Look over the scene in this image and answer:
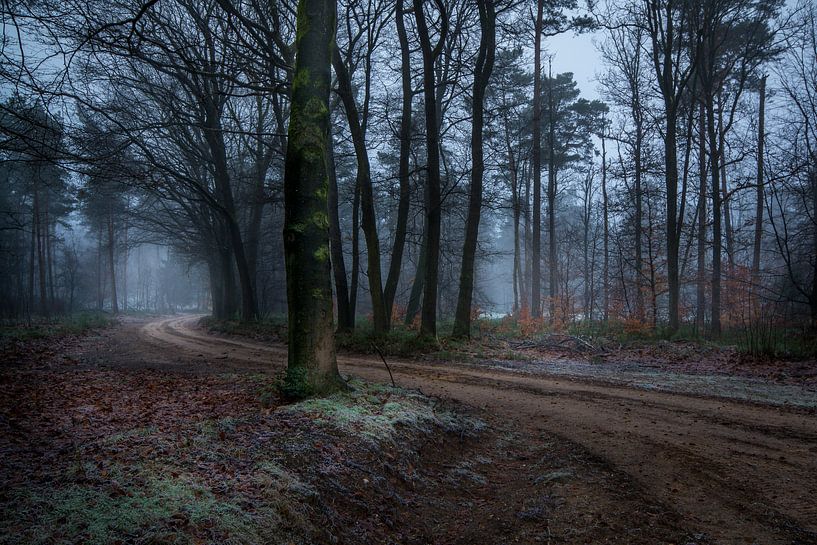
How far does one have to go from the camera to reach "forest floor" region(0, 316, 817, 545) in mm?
2795

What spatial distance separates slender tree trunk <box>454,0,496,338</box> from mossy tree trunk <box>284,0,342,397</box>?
324 inches

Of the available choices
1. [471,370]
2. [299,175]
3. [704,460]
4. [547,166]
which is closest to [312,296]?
[299,175]

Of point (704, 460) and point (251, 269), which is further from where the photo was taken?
point (251, 269)

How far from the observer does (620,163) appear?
72.4ft

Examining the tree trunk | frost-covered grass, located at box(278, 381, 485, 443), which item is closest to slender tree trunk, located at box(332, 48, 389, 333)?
frost-covered grass, located at box(278, 381, 485, 443)

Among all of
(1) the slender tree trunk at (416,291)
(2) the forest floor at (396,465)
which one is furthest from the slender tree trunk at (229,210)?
(2) the forest floor at (396,465)

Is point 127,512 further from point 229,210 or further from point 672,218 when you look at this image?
point 229,210

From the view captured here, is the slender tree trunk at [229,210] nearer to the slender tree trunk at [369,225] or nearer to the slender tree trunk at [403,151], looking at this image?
the slender tree trunk at [369,225]

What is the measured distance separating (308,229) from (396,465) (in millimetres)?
2926

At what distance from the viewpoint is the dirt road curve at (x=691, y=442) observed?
3.50m

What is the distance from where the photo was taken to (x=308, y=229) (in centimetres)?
557

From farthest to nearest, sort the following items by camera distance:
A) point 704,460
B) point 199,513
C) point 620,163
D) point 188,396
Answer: point 620,163 → point 188,396 → point 704,460 → point 199,513

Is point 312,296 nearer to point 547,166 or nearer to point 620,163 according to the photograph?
point 620,163

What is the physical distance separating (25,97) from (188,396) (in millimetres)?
4637
